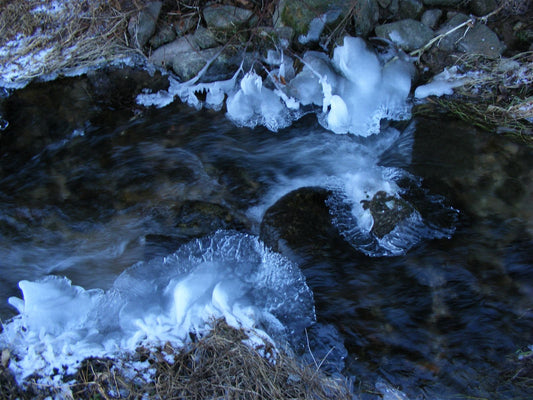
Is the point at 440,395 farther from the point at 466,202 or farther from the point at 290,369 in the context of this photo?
the point at 466,202

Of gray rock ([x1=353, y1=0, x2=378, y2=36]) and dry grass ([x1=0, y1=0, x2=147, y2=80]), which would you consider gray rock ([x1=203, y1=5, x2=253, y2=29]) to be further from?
gray rock ([x1=353, y1=0, x2=378, y2=36])

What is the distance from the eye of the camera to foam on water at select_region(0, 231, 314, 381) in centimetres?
275

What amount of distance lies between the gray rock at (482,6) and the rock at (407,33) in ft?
1.40

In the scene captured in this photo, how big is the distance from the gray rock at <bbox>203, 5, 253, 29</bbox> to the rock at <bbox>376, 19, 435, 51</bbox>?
129 cm

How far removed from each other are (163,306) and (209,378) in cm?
69

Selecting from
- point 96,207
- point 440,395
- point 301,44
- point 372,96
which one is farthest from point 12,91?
point 440,395

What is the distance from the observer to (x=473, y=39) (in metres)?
3.41

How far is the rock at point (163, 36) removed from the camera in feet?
12.8

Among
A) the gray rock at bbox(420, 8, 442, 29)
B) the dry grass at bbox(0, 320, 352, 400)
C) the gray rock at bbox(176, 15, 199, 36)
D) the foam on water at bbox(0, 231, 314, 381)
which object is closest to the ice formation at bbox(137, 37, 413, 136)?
the gray rock at bbox(420, 8, 442, 29)

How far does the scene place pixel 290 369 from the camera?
2.56 m

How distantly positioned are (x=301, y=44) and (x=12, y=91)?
3.10 meters

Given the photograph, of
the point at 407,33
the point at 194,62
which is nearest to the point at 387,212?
the point at 407,33

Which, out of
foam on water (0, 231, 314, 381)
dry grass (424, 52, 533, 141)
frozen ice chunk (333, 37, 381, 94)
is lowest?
foam on water (0, 231, 314, 381)

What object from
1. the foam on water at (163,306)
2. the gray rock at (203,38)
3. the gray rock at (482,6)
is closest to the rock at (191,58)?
the gray rock at (203,38)
